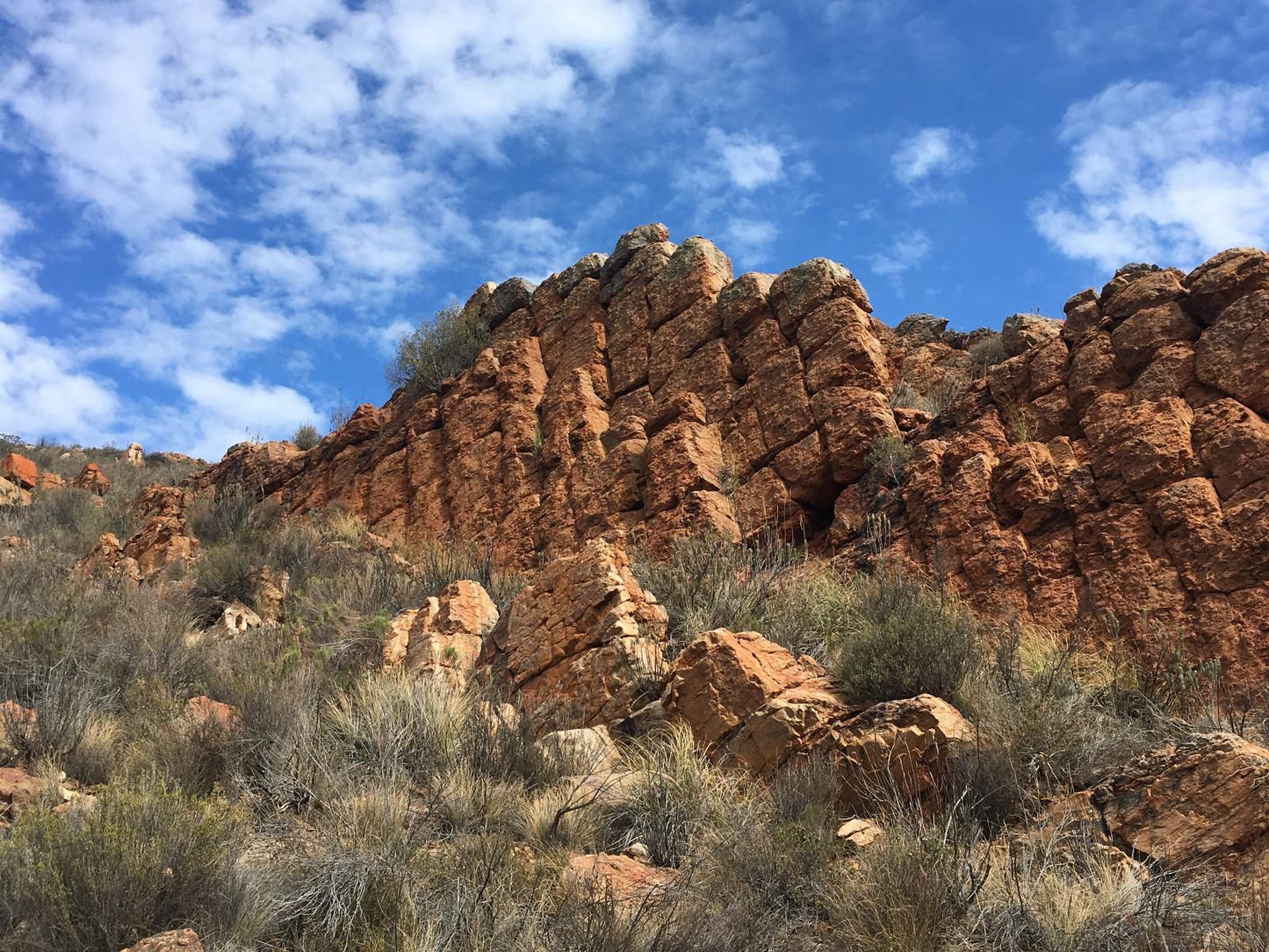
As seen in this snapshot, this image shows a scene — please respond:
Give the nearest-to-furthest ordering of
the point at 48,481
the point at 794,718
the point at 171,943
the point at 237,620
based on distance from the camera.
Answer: the point at 171,943, the point at 794,718, the point at 237,620, the point at 48,481

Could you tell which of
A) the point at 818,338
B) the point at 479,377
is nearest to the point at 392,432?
the point at 479,377

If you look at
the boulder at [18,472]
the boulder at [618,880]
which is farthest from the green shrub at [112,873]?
the boulder at [18,472]

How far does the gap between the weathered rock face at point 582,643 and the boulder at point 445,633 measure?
285mm

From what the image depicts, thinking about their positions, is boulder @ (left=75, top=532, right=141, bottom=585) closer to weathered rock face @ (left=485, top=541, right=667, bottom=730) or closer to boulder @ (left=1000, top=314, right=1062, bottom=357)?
weathered rock face @ (left=485, top=541, right=667, bottom=730)

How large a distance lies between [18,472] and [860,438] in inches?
777

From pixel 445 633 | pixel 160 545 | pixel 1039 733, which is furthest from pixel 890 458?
pixel 160 545

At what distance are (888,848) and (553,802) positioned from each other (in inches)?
81.5

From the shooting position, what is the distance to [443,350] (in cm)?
1645

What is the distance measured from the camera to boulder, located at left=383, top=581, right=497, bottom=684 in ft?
27.1

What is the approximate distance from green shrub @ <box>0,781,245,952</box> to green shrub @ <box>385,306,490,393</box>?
476 inches

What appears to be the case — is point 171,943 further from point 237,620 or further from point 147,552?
point 147,552

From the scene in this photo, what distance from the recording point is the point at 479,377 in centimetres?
1526

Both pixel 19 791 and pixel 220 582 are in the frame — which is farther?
pixel 220 582

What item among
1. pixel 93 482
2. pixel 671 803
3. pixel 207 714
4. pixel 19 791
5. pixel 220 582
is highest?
pixel 93 482
